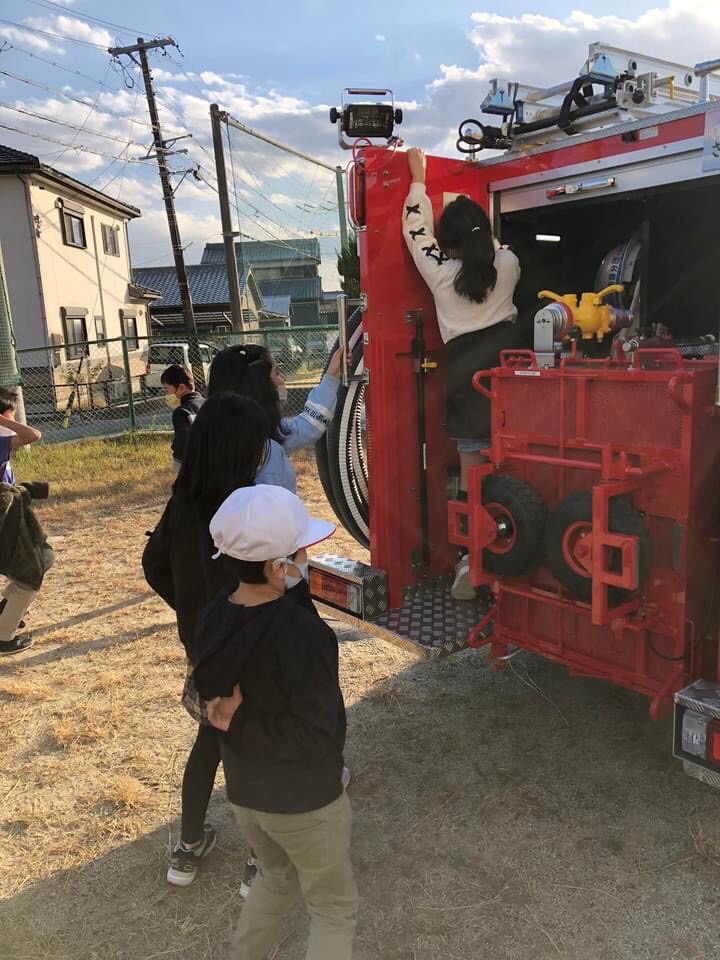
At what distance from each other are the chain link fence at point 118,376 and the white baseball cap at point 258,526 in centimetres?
1006

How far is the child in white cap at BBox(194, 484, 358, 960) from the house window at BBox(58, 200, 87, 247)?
21441 millimetres

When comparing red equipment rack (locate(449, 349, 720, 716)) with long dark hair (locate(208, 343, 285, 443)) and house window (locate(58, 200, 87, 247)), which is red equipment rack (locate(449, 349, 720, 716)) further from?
house window (locate(58, 200, 87, 247))

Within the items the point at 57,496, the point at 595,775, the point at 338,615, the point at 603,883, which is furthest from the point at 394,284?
the point at 57,496

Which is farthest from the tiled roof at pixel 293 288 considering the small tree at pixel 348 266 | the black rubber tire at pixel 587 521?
the black rubber tire at pixel 587 521

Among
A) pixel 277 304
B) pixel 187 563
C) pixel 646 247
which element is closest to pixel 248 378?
pixel 187 563

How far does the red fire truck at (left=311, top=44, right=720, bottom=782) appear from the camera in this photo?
245 cm

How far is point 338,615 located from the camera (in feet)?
11.7

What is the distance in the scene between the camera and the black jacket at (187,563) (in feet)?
7.36

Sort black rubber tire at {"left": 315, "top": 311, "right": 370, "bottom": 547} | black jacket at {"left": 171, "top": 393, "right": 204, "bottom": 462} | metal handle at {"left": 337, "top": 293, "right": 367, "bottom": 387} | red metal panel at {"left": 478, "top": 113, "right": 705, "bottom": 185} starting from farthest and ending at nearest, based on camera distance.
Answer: black jacket at {"left": 171, "top": 393, "right": 204, "bottom": 462} < black rubber tire at {"left": 315, "top": 311, "right": 370, "bottom": 547} < metal handle at {"left": 337, "top": 293, "right": 367, "bottom": 387} < red metal panel at {"left": 478, "top": 113, "right": 705, "bottom": 185}

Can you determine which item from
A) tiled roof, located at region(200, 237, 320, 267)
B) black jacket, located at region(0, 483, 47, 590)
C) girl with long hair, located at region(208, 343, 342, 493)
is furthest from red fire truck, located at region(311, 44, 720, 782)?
tiled roof, located at region(200, 237, 320, 267)

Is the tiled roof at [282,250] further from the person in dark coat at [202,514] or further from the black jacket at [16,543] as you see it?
the person in dark coat at [202,514]

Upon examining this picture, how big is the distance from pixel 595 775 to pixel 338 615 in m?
1.28

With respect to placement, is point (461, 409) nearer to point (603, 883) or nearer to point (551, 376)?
point (551, 376)

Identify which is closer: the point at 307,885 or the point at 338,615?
the point at 307,885
